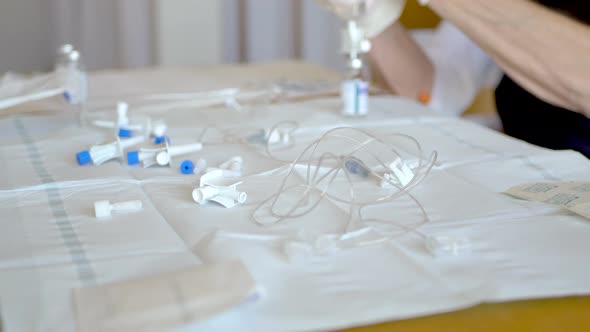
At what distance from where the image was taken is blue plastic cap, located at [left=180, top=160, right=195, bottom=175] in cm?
94

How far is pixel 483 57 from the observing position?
1820mm

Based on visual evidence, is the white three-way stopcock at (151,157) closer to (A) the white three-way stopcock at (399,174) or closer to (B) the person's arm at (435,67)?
(A) the white three-way stopcock at (399,174)

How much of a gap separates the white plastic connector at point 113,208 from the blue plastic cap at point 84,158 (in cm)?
21

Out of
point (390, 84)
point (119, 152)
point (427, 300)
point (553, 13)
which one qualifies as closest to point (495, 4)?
point (553, 13)

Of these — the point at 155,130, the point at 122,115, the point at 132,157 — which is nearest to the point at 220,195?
the point at 132,157

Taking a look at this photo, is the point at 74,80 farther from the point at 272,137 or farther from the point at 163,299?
the point at 163,299

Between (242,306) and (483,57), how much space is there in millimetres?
1437

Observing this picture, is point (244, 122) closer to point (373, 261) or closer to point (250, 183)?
point (250, 183)

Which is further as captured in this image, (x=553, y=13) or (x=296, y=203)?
(x=553, y=13)

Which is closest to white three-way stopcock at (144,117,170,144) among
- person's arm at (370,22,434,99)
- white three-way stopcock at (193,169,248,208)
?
white three-way stopcock at (193,169,248,208)

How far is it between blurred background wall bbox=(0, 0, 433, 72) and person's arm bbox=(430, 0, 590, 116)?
1681mm

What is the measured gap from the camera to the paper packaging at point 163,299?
53 centimetres

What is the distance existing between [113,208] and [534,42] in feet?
2.80

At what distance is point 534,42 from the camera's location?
1.25m
